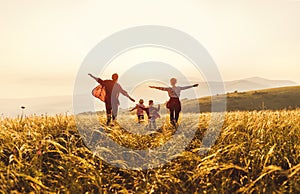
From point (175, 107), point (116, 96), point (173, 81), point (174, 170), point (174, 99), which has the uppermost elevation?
point (173, 81)

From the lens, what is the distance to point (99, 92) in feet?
35.5

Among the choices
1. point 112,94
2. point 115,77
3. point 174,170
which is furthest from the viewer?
point 115,77

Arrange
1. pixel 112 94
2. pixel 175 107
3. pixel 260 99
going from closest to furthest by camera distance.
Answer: pixel 175 107 < pixel 112 94 < pixel 260 99

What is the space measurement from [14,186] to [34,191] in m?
0.41

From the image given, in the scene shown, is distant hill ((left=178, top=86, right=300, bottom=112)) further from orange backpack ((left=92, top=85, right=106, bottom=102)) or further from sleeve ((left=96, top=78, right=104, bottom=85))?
sleeve ((left=96, top=78, right=104, bottom=85))

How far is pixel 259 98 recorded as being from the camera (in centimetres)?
6184

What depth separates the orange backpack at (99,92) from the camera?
10766mm

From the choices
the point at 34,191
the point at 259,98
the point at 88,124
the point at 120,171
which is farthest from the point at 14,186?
the point at 259,98

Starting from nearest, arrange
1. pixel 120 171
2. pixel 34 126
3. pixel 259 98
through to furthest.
Answer: 1. pixel 120 171
2. pixel 34 126
3. pixel 259 98

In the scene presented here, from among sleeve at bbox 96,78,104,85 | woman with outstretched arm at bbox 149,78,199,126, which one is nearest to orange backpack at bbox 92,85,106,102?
sleeve at bbox 96,78,104,85

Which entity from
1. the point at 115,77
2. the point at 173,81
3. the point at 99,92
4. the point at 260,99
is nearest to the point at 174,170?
the point at 173,81

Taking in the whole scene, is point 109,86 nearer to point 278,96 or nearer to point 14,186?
point 14,186

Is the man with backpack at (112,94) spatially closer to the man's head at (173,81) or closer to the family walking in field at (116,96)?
the family walking in field at (116,96)

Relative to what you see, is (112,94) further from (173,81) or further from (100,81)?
(173,81)
